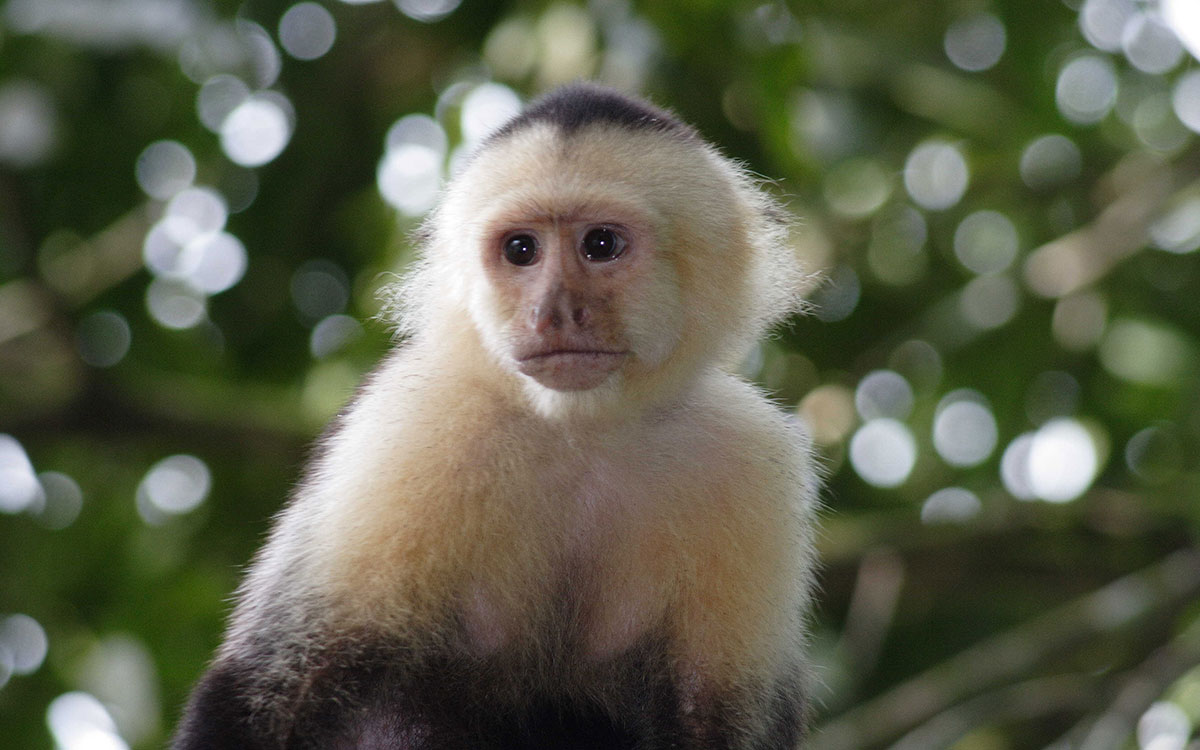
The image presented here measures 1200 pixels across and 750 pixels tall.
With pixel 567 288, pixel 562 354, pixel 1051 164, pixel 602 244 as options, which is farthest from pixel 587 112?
pixel 1051 164

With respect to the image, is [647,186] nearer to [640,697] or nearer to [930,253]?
[640,697]

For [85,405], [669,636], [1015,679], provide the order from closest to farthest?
[669,636], [1015,679], [85,405]

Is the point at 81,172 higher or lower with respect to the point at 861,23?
lower

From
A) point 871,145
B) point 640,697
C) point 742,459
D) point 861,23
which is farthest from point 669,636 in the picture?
point 861,23

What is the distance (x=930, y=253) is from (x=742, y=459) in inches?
117

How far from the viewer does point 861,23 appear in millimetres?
4441

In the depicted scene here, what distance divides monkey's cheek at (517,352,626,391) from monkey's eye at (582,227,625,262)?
0.24m

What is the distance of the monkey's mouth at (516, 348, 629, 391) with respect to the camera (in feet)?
7.33

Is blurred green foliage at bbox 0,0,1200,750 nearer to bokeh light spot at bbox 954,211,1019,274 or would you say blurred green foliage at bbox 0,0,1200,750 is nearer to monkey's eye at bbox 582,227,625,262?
bokeh light spot at bbox 954,211,1019,274

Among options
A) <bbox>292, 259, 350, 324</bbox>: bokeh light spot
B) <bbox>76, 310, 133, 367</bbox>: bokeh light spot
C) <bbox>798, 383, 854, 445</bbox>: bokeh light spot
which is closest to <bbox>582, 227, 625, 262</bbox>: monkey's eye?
<bbox>798, 383, 854, 445</bbox>: bokeh light spot

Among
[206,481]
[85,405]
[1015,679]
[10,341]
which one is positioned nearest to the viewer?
[1015,679]

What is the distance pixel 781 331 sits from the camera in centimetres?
420

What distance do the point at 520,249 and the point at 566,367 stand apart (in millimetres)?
320

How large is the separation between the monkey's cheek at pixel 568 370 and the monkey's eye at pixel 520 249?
0.25 metres
